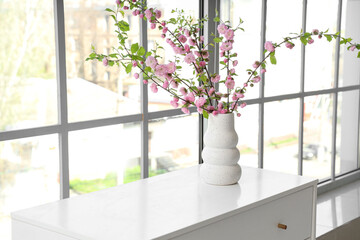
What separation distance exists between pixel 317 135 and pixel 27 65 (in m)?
2.28

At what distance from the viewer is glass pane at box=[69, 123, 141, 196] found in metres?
2.21

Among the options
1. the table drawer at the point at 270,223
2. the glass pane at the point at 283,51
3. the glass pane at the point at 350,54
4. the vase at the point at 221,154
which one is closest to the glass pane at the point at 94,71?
the vase at the point at 221,154

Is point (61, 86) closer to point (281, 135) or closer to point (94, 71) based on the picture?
point (94, 71)

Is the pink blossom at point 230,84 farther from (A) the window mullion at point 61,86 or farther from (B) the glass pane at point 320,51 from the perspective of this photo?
(B) the glass pane at point 320,51

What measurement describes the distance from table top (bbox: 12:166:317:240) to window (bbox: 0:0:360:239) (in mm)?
283

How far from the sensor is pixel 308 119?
11.9ft

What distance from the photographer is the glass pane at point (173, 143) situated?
253 cm

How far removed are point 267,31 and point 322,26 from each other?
613 mm

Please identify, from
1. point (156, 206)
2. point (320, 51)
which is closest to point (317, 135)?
point (320, 51)

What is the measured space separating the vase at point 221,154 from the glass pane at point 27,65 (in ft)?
1.87

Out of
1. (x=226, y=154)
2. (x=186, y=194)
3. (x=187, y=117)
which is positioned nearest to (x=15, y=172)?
(x=186, y=194)

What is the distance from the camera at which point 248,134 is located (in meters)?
3.14

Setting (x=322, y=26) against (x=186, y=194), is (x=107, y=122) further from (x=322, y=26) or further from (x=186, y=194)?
(x=322, y=26)

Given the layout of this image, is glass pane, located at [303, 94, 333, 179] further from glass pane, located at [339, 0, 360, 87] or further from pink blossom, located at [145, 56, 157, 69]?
pink blossom, located at [145, 56, 157, 69]
